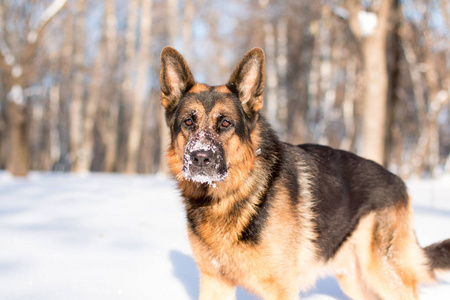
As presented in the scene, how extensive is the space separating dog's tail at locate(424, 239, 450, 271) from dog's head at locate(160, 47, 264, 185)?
5.97 feet

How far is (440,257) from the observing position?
3.45 m

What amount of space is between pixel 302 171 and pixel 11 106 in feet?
41.4

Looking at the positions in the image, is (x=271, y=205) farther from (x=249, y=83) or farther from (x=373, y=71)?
(x=373, y=71)

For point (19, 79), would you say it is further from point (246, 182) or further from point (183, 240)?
point (246, 182)

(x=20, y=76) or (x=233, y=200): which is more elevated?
(x=20, y=76)

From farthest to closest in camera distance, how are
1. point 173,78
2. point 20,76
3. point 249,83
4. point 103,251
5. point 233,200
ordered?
1. point 20,76
2. point 103,251
3. point 173,78
4. point 249,83
5. point 233,200

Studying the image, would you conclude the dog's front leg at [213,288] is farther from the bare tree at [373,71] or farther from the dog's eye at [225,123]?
the bare tree at [373,71]

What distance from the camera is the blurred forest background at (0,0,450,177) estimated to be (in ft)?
34.0

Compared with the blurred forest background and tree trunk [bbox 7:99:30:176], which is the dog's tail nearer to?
the blurred forest background

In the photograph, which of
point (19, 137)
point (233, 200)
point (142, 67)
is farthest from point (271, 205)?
point (142, 67)

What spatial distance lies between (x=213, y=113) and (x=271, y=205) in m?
→ 0.80

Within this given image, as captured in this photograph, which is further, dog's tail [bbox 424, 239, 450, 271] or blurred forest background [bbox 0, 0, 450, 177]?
blurred forest background [bbox 0, 0, 450, 177]

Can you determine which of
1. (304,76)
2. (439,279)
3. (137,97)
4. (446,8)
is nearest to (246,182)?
(439,279)

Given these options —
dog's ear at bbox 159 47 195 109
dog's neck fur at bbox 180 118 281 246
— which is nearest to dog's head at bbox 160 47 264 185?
dog's ear at bbox 159 47 195 109
